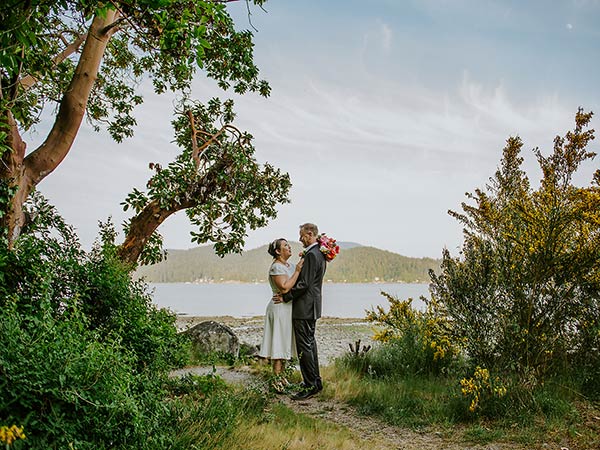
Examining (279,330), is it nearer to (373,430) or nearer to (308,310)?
(308,310)

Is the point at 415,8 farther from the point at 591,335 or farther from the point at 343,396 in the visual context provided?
the point at 343,396

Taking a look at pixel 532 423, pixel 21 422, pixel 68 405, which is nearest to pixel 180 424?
pixel 68 405

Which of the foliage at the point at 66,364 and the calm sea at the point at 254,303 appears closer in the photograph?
the foliage at the point at 66,364

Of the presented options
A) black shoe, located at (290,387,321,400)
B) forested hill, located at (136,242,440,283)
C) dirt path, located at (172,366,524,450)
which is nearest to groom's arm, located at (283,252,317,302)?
black shoe, located at (290,387,321,400)

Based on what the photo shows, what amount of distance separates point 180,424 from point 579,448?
13.6 feet

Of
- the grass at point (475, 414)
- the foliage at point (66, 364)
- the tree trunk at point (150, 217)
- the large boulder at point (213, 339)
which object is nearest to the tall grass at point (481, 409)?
the grass at point (475, 414)

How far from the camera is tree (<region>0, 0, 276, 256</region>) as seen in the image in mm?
3771

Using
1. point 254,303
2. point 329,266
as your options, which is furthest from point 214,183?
point 329,266

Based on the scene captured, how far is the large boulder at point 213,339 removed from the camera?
37.0 ft

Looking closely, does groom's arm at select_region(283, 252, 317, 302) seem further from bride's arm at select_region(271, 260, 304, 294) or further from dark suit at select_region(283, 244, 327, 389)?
bride's arm at select_region(271, 260, 304, 294)

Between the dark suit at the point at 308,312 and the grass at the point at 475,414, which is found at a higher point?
the dark suit at the point at 308,312

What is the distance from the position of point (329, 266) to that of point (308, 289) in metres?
157

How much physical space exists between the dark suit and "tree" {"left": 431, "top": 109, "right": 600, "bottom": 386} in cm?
196

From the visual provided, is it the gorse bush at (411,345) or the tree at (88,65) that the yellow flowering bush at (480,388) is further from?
the tree at (88,65)
